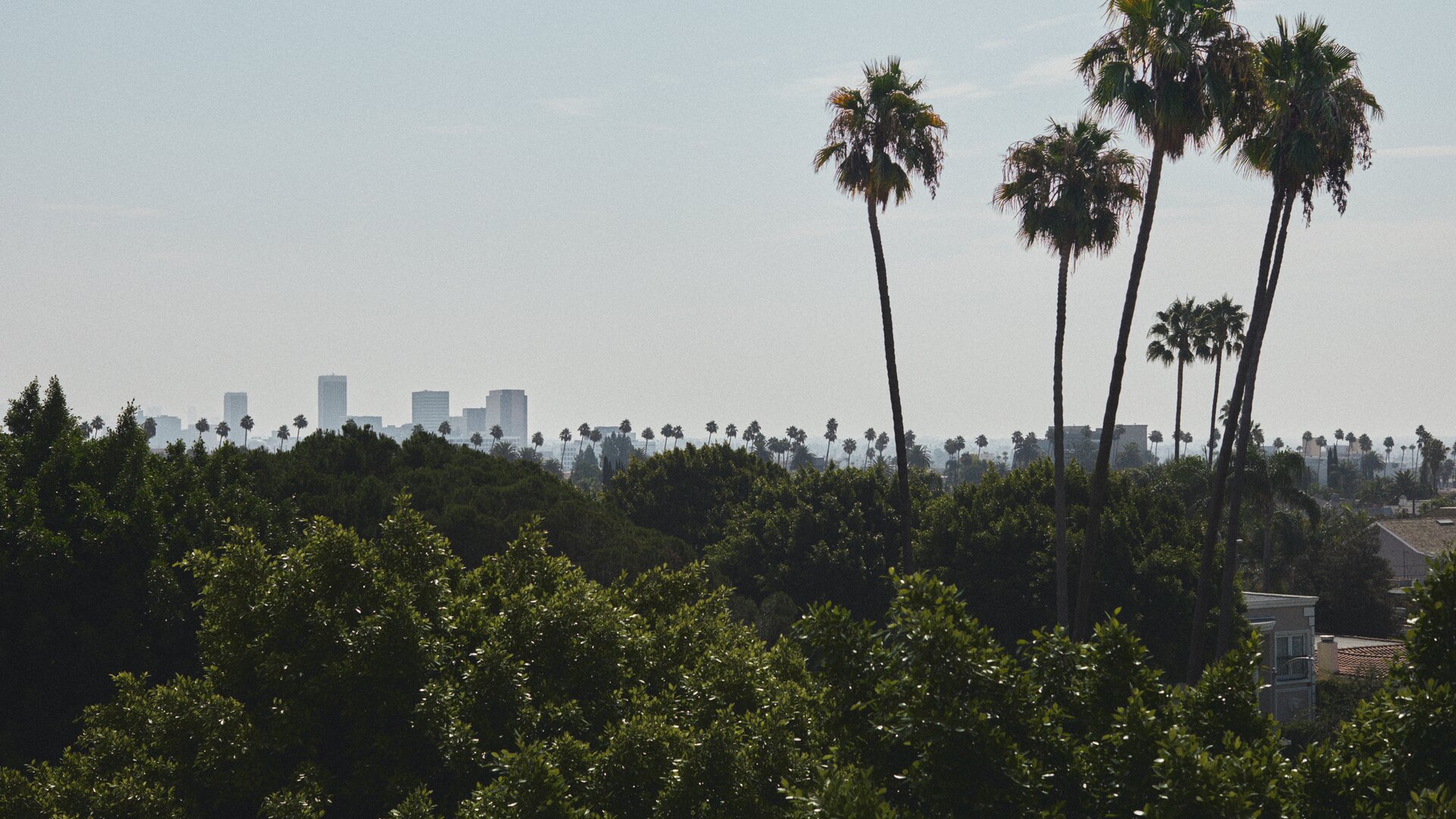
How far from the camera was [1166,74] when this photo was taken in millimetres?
23859

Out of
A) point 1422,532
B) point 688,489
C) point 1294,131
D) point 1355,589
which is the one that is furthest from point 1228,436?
A: point 1422,532

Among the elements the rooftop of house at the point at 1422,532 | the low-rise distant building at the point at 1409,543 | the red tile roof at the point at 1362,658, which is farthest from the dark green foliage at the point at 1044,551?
the rooftop of house at the point at 1422,532

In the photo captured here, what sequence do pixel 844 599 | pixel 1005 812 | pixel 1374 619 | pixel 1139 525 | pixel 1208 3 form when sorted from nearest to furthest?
1. pixel 1005 812
2. pixel 1208 3
3. pixel 1139 525
4. pixel 844 599
5. pixel 1374 619

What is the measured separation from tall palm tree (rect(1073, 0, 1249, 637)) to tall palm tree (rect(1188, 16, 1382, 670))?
103 cm

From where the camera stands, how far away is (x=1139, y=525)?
39656 millimetres

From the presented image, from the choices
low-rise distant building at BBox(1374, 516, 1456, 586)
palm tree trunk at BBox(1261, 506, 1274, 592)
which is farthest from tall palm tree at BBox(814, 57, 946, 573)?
low-rise distant building at BBox(1374, 516, 1456, 586)

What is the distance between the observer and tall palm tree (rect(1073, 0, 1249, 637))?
23.7 meters

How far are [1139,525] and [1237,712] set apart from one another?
3157 cm

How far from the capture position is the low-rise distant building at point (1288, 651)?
43.2 metres

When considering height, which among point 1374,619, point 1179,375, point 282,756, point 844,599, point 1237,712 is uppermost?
point 1179,375

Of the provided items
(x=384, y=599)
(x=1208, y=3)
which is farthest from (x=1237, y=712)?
(x=1208, y=3)

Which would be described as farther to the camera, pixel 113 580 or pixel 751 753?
pixel 113 580

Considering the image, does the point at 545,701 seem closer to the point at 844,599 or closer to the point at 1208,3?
the point at 1208,3

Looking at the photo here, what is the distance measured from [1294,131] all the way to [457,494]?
25.6 metres
